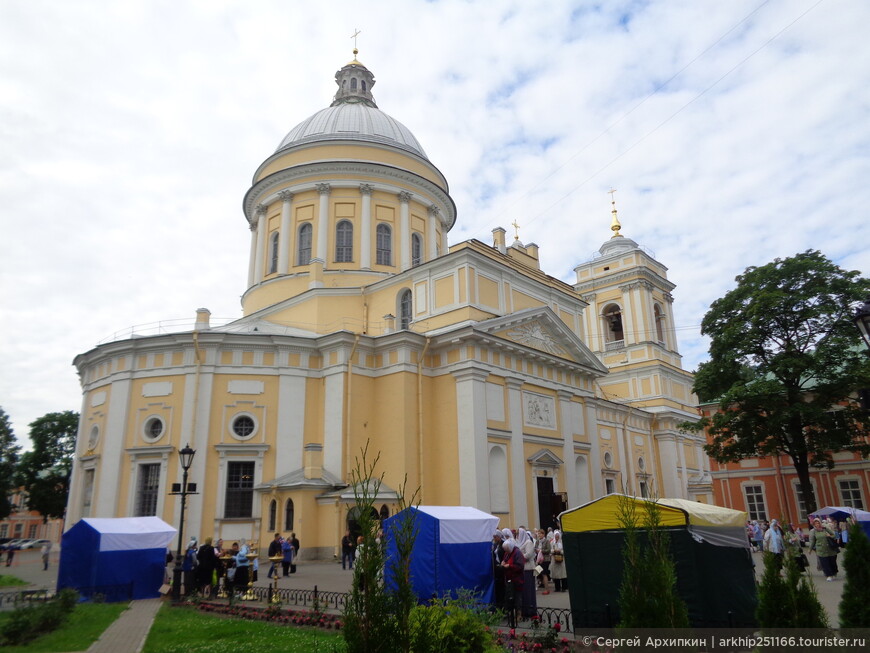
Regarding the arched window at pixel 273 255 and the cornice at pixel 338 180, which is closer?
the cornice at pixel 338 180

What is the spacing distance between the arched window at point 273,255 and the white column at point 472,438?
13.2 m

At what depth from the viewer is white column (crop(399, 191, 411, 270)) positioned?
3067cm

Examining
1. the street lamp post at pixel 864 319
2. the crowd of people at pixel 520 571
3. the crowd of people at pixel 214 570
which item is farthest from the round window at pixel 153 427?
the street lamp post at pixel 864 319

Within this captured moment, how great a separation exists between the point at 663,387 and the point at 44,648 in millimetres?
35574

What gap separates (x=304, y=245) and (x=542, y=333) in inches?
496

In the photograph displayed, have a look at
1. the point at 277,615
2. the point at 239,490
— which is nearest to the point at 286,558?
the point at 239,490

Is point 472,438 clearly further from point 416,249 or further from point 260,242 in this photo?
point 260,242

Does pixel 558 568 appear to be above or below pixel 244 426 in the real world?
below

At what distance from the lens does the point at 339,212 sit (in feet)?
101

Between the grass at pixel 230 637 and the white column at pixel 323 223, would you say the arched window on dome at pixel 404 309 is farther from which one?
the grass at pixel 230 637

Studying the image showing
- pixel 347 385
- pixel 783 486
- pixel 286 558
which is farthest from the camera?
pixel 783 486

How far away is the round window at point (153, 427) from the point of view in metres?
22.9

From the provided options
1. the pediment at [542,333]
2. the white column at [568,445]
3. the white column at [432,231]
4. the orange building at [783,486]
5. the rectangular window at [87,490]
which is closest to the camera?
the rectangular window at [87,490]

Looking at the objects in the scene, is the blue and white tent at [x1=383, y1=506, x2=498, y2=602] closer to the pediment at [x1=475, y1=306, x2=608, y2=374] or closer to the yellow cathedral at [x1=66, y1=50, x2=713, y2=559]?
the yellow cathedral at [x1=66, y1=50, x2=713, y2=559]
